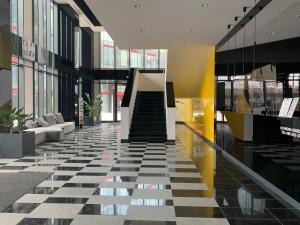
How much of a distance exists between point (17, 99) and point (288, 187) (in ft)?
32.4

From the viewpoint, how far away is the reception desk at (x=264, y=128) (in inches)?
191

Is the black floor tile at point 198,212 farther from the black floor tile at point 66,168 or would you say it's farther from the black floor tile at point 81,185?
the black floor tile at point 66,168

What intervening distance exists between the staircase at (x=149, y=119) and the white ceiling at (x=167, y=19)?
9.39ft

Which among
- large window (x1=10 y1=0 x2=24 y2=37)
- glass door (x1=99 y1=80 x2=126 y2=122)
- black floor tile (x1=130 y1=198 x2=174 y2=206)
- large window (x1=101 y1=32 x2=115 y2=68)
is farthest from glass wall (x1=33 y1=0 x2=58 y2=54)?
black floor tile (x1=130 y1=198 x2=174 y2=206)

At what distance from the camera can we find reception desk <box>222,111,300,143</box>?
4845 millimetres

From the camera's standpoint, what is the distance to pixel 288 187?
4.93 m

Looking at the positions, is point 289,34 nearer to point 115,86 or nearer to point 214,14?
point 214,14

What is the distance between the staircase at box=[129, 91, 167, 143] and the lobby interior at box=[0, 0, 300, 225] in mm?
55

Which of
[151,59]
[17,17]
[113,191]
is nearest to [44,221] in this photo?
[113,191]

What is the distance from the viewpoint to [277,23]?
5918 mm

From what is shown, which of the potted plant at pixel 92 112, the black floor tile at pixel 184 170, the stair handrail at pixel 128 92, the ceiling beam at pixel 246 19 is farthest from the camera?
the potted plant at pixel 92 112

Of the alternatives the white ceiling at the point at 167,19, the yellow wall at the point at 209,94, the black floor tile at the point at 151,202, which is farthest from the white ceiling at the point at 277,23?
the yellow wall at the point at 209,94

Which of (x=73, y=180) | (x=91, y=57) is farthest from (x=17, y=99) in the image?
(x=91, y=57)

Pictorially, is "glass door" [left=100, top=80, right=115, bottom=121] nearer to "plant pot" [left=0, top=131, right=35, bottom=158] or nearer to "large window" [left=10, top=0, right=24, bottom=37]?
"large window" [left=10, top=0, right=24, bottom=37]
